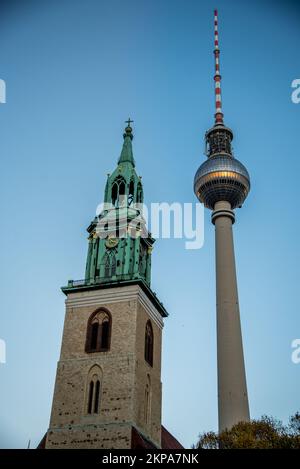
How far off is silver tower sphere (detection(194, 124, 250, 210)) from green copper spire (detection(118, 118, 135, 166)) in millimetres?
16316

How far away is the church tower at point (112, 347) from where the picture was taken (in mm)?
40688

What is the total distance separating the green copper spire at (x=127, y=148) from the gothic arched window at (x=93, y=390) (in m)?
23.3

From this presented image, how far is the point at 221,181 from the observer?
7331cm

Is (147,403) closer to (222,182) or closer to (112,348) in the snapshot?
(112,348)

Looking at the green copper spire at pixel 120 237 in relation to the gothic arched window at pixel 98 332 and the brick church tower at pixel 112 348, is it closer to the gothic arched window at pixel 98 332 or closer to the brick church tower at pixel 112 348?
the brick church tower at pixel 112 348

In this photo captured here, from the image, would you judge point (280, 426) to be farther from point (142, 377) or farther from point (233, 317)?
point (233, 317)

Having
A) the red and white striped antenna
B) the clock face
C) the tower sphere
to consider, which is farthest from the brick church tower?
the red and white striped antenna

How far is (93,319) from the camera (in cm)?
4597

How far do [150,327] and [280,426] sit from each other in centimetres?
1405

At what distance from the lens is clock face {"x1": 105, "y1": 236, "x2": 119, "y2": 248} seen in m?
50.6

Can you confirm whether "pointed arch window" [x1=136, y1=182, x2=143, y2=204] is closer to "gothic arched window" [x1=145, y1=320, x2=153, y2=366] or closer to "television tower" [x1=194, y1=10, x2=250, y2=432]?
"gothic arched window" [x1=145, y1=320, x2=153, y2=366]

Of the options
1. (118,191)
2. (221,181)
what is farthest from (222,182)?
(118,191)
